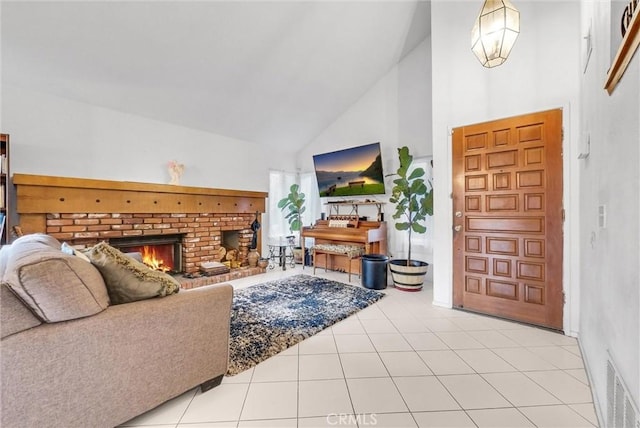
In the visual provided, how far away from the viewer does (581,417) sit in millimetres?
1358

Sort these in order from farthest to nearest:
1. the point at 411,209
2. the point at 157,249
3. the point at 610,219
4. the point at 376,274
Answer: the point at 157,249
the point at 411,209
the point at 376,274
the point at 610,219

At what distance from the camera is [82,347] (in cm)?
111

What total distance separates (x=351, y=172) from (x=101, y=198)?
3618 millimetres

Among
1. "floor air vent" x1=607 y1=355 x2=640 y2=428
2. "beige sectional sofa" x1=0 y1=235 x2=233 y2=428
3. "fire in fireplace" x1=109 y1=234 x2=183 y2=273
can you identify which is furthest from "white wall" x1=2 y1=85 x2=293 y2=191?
"floor air vent" x1=607 y1=355 x2=640 y2=428

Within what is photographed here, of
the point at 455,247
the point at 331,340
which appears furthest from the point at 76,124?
the point at 455,247

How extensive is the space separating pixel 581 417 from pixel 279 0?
13.6 ft

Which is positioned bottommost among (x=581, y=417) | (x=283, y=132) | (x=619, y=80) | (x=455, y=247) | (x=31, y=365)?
(x=581, y=417)

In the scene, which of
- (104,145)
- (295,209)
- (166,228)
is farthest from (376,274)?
(104,145)

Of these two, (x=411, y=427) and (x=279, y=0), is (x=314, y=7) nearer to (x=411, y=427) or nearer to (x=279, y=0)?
(x=279, y=0)

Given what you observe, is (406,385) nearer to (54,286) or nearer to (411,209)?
(54,286)

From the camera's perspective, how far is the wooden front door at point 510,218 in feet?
7.72

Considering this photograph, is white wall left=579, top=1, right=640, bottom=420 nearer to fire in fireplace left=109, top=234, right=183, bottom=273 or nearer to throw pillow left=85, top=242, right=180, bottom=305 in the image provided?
throw pillow left=85, top=242, right=180, bottom=305

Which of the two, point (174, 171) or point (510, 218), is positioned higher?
point (174, 171)

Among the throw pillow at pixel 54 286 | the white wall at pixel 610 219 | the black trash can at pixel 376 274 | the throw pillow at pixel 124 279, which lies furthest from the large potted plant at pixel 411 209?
the throw pillow at pixel 54 286
